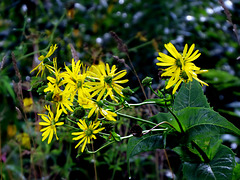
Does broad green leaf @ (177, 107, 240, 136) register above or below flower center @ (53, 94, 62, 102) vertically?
below

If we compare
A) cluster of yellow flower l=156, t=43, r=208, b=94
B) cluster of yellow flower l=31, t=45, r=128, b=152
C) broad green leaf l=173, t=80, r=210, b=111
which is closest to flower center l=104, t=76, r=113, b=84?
cluster of yellow flower l=31, t=45, r=128, b=152

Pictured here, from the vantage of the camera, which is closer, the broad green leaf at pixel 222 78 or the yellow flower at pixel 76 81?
the yellow flower at pixel 76 81

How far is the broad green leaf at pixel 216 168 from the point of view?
635 mm

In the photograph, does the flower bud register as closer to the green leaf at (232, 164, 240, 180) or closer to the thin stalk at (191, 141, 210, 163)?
the thin stalk at (191, 141, 210, 163)

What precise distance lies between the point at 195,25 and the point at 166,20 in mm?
227

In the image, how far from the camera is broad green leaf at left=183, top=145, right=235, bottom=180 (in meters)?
0.63

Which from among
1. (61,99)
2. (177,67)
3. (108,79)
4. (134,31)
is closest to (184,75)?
(177,67)

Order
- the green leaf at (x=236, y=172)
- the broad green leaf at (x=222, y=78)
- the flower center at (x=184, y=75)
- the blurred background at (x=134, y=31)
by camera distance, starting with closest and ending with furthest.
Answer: the flower center at (x=184, y=75) < the green leaf at (x=236, y=172) < the broad green leaf at (x=222, y=78) < the blurred background at (x=134, y=31)

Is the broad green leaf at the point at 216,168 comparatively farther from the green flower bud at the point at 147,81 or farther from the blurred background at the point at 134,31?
the blurred background at the point at 134,31

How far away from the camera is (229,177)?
0.62 meters

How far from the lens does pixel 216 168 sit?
651mm

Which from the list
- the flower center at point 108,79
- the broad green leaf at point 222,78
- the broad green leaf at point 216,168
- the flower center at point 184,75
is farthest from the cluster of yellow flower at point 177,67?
the broad green leaf at point 222,78

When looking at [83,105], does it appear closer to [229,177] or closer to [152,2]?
[229,177]

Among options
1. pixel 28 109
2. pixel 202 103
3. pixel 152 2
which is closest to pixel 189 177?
pixel 202 103
